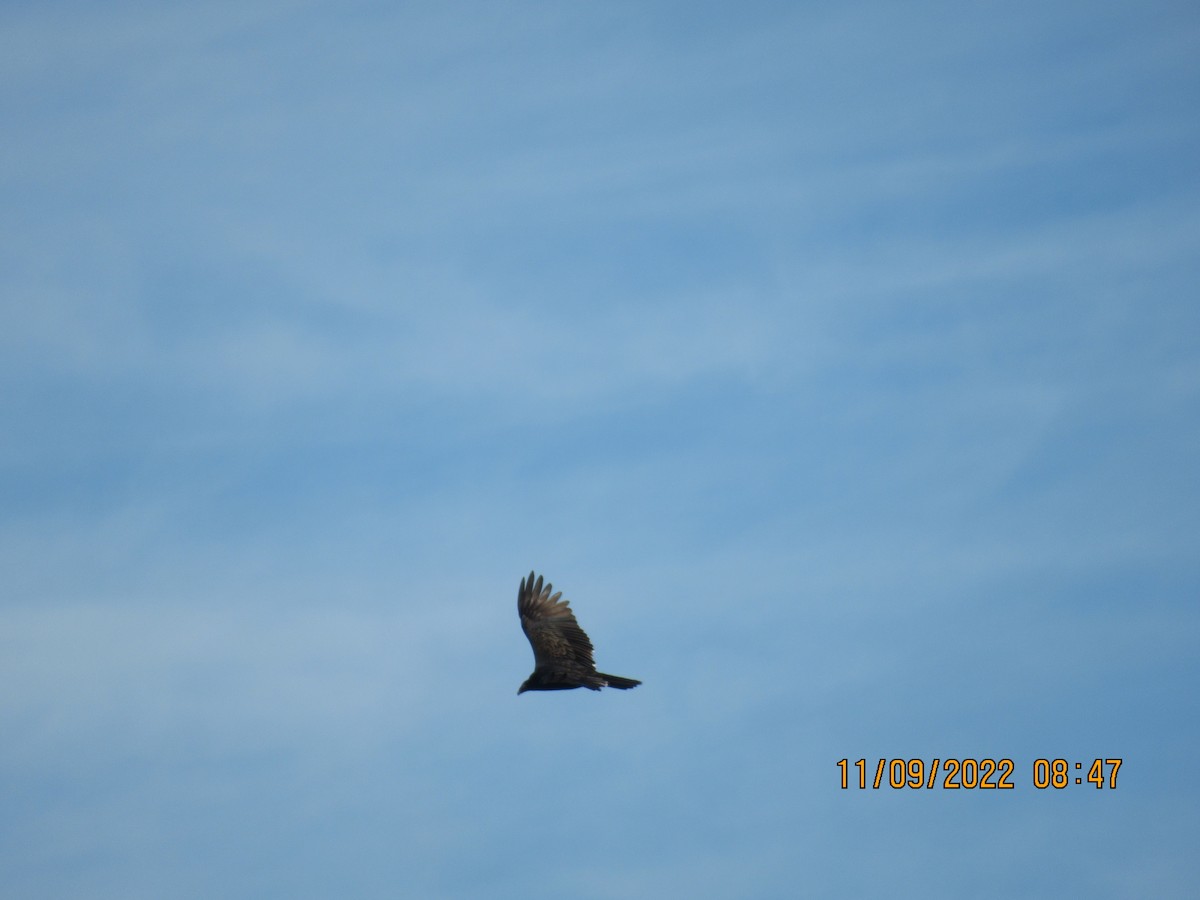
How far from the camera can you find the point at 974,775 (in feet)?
216

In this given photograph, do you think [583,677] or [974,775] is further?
[974,775]

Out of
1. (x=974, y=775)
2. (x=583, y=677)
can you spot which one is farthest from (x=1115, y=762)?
(x=583, y=677)

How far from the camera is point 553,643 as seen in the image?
57812 millimetres

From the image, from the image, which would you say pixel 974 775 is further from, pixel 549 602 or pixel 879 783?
pixel 549 602

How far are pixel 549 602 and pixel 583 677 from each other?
3105 mm

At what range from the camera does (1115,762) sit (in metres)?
69.4

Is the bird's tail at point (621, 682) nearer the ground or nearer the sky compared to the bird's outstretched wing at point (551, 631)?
nearer the ground

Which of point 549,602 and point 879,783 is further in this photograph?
point 879,783

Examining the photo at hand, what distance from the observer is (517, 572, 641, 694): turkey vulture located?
57438 mm

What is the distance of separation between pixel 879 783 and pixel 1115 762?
11368 millimetres

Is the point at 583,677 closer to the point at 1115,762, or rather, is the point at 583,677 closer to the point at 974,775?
the point at 974,775

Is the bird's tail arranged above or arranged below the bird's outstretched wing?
below

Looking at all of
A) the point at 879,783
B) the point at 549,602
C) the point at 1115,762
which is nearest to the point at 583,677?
the point at 549,602

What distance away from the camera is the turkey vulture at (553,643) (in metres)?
57.4
